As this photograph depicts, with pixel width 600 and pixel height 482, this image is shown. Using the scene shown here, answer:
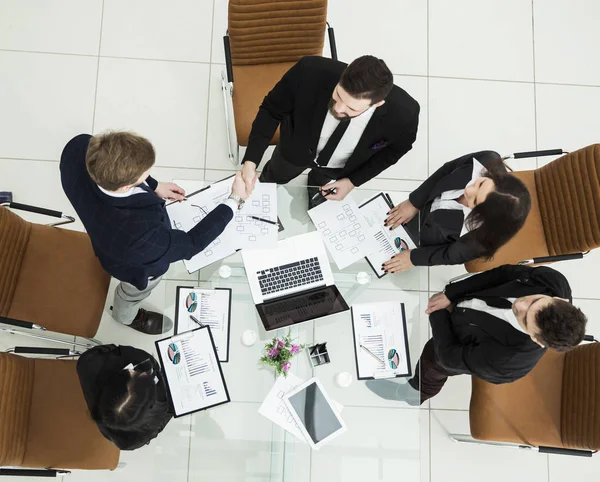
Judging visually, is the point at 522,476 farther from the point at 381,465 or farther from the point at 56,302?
the point at 56,302

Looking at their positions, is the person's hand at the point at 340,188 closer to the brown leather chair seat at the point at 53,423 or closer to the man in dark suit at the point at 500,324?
the man in dark suit at the point at 500,324

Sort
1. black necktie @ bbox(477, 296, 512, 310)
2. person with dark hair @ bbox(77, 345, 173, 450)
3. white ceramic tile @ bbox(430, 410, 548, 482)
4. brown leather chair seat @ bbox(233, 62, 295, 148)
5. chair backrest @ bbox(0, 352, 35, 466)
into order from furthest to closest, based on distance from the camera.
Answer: white ceramic tile @ bbox(430, 410, 548, 482)
brown leather chair seat @ bbox(233, 62, 295, 148)
black necktie @ bbox(477, 296, 512, 310)
chair backrest @ bbox(0, 352, 35, 466)
person with dark hair @ bbox(77, 345, 173, 450)

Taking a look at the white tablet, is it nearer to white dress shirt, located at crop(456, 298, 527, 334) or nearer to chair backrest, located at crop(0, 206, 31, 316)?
white dress shirt, located at crop(456, 298, 527, 334)

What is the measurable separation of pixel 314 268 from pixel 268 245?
0.84 feet

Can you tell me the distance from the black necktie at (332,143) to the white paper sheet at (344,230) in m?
0.22

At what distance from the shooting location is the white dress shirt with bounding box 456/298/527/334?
7.18 ft

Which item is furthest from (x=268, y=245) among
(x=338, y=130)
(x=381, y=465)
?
(x=381, y=465)

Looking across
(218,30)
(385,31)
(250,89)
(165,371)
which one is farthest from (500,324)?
(218,30)

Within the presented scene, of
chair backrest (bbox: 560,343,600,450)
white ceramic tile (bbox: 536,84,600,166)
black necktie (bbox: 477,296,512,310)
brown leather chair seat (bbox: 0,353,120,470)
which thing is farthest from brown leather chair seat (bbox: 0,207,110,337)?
white ceramic tile (bbox: 536,84,600,166)

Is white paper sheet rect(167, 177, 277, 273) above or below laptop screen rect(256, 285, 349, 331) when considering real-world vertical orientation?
above

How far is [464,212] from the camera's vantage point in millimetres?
2447

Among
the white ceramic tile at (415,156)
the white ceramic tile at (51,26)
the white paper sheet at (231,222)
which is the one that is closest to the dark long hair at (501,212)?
the white paper sheet at (231,222)

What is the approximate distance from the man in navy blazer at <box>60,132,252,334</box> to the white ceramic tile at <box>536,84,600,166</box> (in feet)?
8.47

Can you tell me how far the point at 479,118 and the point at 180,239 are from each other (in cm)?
254
